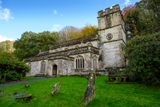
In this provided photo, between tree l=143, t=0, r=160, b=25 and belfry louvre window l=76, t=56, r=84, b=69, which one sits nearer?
tree l=143, t=0, r=160, b=25

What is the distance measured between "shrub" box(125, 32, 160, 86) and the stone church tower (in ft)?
60.8

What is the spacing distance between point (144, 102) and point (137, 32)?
3760 centimetres

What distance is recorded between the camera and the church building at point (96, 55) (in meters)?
35.5

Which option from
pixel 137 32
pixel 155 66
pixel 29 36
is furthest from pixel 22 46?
pixel 155 66

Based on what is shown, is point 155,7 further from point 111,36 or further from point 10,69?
point 10,69

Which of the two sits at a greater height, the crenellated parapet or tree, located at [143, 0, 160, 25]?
the crenellated parapet

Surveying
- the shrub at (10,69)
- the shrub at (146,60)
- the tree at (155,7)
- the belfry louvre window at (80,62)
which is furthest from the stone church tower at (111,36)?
→ the shrub at (146,60)

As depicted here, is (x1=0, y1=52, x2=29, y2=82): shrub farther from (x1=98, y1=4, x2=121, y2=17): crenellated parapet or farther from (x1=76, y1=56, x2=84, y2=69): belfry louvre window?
(x1=98, y1=4, x2=121, y2=17): crenellated parapet

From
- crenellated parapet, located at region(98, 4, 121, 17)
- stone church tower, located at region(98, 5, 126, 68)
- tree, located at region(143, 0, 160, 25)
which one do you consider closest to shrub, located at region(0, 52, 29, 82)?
stone church tower, located at region(98, 5, 126, 68)

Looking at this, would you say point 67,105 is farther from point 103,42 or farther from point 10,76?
point 103,42

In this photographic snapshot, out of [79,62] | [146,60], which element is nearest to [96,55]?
[79,62]

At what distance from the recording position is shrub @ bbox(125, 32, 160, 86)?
17.2 m

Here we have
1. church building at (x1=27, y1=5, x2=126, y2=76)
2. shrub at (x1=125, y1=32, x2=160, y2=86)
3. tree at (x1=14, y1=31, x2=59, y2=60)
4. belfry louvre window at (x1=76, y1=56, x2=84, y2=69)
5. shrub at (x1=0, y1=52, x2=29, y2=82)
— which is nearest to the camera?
shrub at (x1=125, y1=32, x2=160, y2=86)

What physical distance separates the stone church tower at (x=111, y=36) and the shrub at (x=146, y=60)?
18.5 metres
